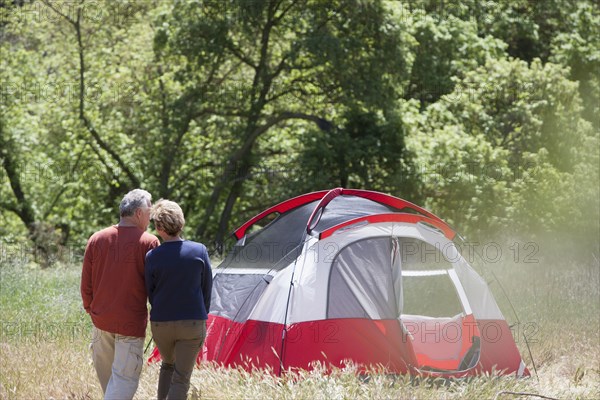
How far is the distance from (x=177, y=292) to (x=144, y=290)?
266 millimetres

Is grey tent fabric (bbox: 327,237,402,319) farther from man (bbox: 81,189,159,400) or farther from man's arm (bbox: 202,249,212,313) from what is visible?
man (bbox: 81,189,159,400)

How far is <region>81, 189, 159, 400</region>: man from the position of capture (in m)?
5.10

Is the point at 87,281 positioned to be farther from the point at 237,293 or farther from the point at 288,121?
the point at 288,121

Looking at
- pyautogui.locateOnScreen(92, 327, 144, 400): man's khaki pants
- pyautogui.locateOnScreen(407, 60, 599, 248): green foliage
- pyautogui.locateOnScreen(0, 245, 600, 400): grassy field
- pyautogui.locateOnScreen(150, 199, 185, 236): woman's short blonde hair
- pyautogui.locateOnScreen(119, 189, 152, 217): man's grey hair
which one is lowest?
pyautogui.locateOnScreen(0, 245, 600, 400): grassy field

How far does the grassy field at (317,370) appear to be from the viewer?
588 cm

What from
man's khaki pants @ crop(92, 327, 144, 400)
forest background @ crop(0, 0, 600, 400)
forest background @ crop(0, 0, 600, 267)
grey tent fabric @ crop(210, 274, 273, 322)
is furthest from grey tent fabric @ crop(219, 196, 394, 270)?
forest background @ crop(0, 0, 600, 267)

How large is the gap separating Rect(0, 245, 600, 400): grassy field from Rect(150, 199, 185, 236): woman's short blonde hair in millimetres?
1420

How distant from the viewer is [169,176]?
62.7ft

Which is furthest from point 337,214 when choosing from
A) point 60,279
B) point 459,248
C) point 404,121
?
point 404,121

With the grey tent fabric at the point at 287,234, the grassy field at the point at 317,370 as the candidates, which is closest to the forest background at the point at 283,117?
the grassy field at the point at 317,370

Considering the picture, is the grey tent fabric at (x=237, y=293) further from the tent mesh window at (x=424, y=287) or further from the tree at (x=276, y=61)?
the tree at (x=276, y=61)

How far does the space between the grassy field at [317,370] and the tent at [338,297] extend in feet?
1.12

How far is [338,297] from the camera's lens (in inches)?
277

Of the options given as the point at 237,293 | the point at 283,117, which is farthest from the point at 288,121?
the point at 237,293
